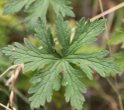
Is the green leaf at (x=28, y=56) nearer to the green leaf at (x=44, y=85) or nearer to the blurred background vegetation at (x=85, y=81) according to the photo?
the green leaf at (x=44, y=85)

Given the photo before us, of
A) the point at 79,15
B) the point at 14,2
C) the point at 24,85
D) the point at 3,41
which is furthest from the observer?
the point at 79,15

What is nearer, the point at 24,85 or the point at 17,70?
the point at 17,70

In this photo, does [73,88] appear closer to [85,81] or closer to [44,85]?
[44,85]

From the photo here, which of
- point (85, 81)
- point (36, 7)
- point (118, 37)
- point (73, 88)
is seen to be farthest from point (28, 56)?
point (85, 81)

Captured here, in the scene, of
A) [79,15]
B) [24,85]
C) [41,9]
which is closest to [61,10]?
[41,9]

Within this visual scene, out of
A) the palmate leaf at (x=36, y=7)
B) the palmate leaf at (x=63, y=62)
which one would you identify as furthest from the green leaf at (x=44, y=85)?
the palmate leaf at (x=36, y=7)

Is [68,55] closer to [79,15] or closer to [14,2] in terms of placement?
[14,2]

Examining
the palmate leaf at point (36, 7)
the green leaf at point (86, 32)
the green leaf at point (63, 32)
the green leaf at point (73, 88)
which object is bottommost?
the green leaf at point (73, 88)
